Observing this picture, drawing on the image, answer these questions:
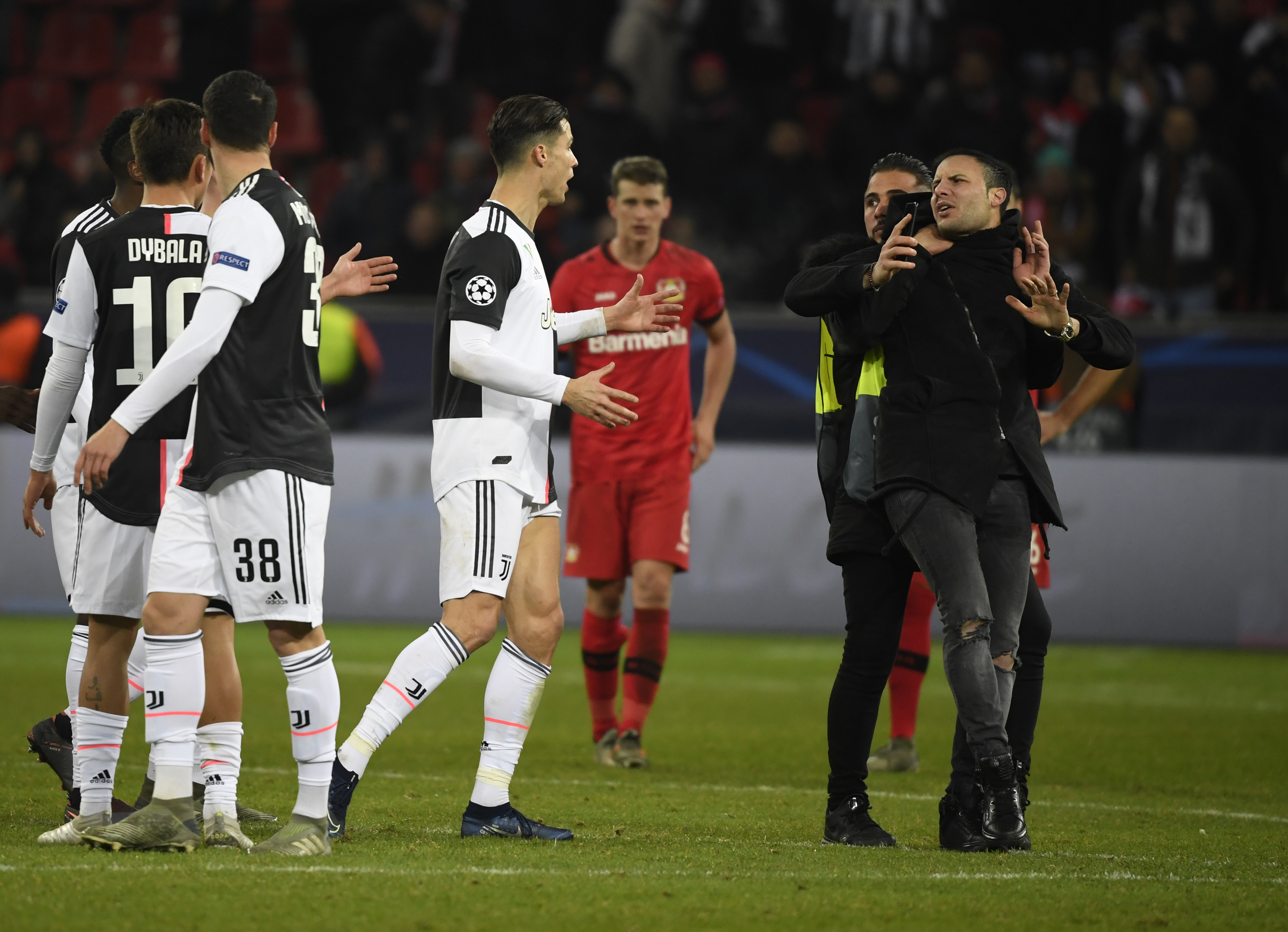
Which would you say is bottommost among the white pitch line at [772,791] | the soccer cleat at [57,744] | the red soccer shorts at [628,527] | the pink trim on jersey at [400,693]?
the white pitch line at [772,791]

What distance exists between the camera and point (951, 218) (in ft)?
16.9

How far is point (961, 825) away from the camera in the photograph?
5.05 metres

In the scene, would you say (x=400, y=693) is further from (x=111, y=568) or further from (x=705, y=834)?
(x=705, y=834)

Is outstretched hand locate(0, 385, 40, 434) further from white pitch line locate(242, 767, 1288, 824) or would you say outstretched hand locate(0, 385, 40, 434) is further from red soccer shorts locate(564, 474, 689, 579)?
red soccer shorts locate(564, 474, 689, 579)

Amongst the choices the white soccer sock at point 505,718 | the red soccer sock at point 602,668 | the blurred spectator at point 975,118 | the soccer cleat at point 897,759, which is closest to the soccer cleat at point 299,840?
the white soccer sock at point 505,718

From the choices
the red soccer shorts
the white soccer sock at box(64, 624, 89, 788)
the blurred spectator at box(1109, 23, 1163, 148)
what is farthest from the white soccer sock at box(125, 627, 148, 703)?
the blurred spectator at box(1109, 23, 1163, 148)

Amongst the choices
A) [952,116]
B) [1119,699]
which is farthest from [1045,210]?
[1119,699]

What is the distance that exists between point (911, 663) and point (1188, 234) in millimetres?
7983

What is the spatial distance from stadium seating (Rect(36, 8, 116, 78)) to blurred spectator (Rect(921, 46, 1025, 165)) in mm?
9277

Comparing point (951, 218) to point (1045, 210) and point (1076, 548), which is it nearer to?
point (1076, 548)

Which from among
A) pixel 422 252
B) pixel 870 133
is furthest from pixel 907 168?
pixel 870 133

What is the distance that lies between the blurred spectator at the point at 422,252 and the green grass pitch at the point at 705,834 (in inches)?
218

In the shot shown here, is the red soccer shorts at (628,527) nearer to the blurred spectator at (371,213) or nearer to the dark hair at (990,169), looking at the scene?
the dark hair at (990,169)

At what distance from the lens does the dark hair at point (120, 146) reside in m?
5.39
